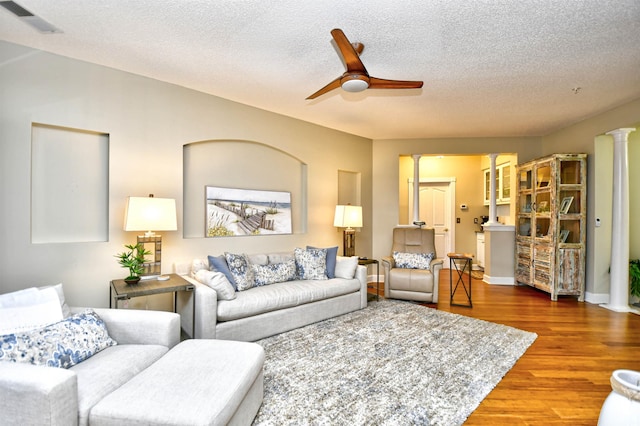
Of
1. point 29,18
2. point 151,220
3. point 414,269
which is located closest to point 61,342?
point 151,220

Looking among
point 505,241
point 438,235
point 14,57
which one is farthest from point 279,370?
point 438,235

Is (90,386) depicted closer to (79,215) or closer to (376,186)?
(79,215)

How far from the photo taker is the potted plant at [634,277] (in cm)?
435

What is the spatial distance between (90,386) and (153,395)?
34cm

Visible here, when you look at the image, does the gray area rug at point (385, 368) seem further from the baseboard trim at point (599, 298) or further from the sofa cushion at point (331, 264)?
the baseboard trim at point (599, 298)

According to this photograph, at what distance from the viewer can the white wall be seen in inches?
111

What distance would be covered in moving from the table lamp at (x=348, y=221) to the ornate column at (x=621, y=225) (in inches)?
134

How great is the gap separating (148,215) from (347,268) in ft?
7.76

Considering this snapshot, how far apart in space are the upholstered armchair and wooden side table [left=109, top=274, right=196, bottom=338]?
273cm

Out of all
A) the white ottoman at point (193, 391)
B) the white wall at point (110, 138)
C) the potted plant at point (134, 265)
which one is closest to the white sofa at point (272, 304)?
the potted plant at point (134, 265)

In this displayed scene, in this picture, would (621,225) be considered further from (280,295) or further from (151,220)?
(151,220)

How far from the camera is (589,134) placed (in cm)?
476

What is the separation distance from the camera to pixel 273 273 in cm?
383

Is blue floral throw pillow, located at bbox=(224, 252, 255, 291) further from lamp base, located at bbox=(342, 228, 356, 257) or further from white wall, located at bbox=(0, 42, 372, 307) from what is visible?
lamp base, located at bbox=(342, 228, 356, 257)
